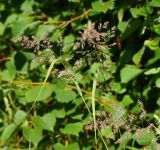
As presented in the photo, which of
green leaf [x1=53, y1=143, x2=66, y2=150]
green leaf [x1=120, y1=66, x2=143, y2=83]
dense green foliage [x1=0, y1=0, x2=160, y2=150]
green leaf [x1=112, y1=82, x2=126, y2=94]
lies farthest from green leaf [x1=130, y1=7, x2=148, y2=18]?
green leaf [x1=53, y1=143, x2=66, y2=150]

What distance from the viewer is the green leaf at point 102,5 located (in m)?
2.17

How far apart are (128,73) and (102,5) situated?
0.36m

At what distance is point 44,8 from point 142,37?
2.25 feet

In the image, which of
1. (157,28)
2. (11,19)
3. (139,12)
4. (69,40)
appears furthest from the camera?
(11,19)

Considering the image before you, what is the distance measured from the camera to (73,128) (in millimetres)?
2240

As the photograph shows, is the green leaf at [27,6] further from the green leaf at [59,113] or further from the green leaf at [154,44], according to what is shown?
the green leaf at [154,44]

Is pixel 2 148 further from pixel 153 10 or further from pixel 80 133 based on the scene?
pixel 153 10

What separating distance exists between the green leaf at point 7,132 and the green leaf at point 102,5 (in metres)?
0.72

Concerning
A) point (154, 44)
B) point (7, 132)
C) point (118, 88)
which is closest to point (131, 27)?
point (154, 44)

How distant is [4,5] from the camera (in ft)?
9.11

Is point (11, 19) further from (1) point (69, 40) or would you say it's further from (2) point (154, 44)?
(2) point (154, 44)

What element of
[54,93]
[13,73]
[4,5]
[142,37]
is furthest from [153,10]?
[4,5]

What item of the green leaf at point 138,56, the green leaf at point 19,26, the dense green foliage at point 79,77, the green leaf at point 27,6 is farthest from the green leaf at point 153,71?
the green leaf at point 27,6

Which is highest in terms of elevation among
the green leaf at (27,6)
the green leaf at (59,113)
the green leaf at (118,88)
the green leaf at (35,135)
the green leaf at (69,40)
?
the green leaf at (27,6)
